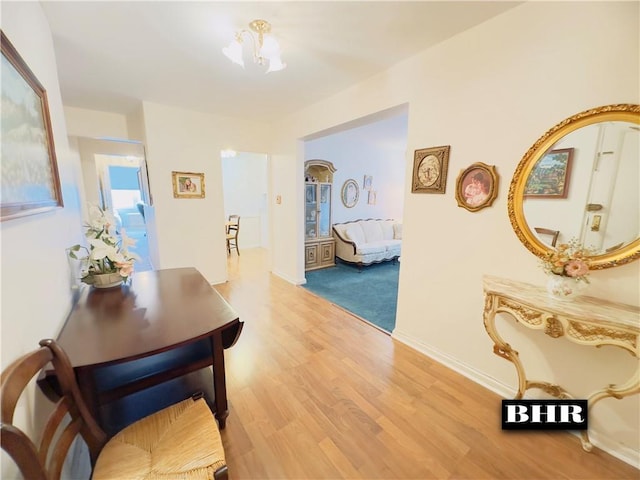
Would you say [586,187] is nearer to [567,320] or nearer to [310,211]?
[567,320]

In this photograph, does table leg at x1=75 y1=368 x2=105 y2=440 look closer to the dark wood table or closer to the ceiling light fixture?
the dark wood table

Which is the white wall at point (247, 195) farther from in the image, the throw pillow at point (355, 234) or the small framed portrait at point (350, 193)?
the throw pillow at point (355, 234)

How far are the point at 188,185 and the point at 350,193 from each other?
11.2 ft

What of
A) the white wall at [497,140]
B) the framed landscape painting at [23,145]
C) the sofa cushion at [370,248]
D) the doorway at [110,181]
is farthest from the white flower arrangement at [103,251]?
the sofa cushion at [370,248]

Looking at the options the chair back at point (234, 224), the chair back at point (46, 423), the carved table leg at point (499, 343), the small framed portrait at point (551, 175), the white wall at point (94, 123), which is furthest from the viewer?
the chair back at point (234, 224)

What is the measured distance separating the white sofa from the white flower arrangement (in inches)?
146

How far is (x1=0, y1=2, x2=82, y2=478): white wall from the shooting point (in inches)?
30.6

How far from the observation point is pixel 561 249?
56.0 inches

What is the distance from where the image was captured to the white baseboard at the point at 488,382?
1.39m

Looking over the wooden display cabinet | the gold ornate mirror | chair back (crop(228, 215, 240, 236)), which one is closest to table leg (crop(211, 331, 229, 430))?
the gold ornate mirror

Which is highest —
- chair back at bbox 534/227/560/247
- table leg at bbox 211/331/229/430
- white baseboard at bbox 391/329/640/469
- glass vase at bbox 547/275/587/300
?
chair back at bbox 534/227/560/247

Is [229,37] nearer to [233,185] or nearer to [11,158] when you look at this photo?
[11,158]

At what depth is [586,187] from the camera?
57.2 inches

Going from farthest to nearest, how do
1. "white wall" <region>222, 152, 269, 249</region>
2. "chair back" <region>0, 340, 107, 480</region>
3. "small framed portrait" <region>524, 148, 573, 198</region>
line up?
"white wall" <region>222, 152, 269, 249</region>, "small framed portrait" <region>524, 148, 573, 198</region>, "chair back" <region>0, 340, 107, 480</region>
